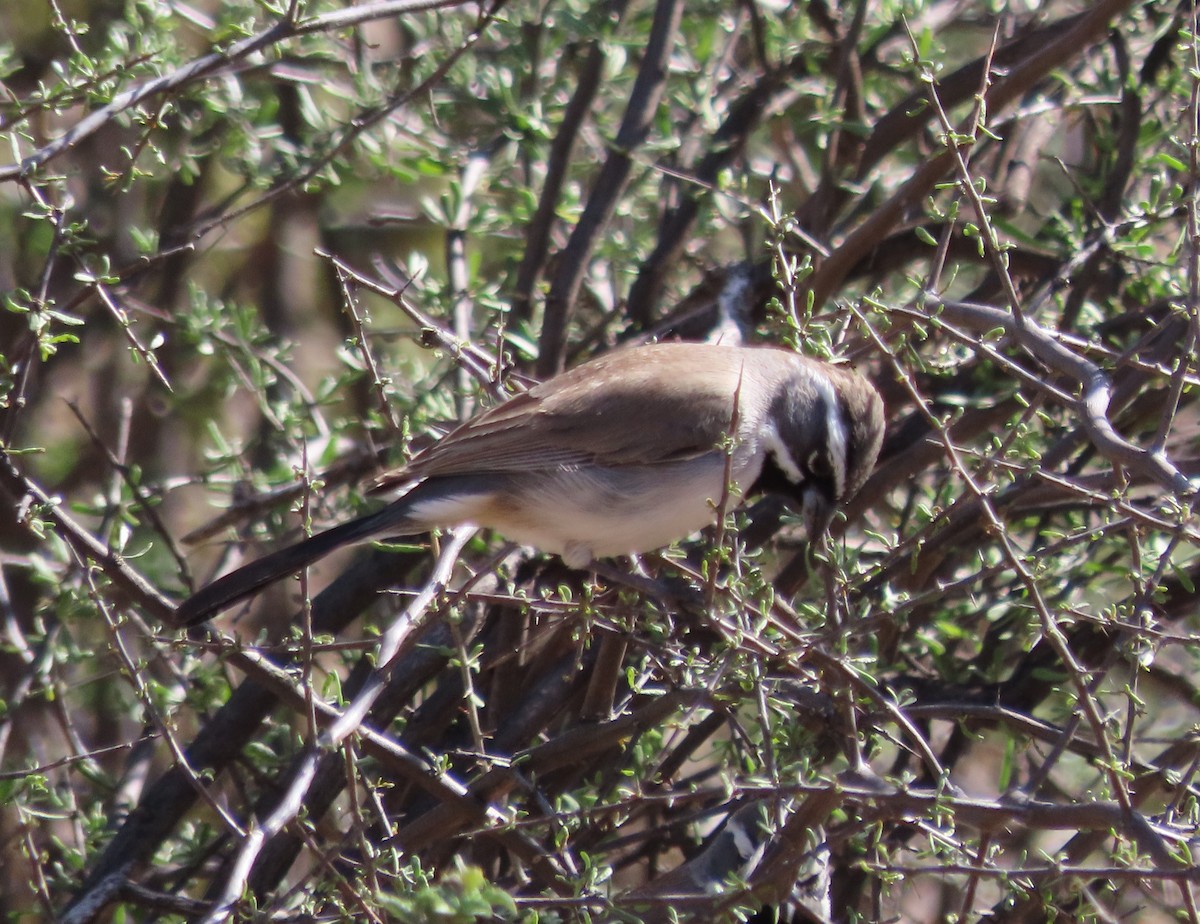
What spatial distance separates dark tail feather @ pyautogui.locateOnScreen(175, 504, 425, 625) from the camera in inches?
135

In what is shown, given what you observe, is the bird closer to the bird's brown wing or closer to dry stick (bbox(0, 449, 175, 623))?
the bird's brown wing

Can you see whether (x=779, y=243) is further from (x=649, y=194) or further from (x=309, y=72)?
(x=309, y=72)

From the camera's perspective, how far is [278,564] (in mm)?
3615

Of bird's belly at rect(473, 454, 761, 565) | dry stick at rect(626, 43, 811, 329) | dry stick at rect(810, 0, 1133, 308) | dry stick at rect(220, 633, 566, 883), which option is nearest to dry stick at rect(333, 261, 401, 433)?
bird's belly at rect(473, 454, 761, 565)

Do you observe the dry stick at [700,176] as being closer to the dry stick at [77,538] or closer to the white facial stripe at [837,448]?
the white facial stripe at [837,448]

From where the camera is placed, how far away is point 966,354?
4.45m

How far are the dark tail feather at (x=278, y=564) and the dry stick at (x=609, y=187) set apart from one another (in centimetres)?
106

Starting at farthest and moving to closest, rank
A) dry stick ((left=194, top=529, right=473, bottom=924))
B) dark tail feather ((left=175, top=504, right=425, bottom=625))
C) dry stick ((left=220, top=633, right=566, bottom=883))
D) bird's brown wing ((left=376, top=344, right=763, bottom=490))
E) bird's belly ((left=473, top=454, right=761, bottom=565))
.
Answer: bird's brown wing ((left=376, top=344, right=763, bottom=490)), bird's belly ((left=473, top=454, right=761, bottom=565)), dark tail feather ((left=175, top=504, right=425, bottom=625)), dry stick ((left=220, top=633, right=566, bottom=883)), dry stick ((left=194, top=529, right=473, bottom=924))

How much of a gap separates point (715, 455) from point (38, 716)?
3.56 meters

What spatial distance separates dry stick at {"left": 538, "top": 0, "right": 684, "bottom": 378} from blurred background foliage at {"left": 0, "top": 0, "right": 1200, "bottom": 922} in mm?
18

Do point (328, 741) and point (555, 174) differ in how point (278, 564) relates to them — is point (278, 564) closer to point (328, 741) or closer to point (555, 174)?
point (328, 741)

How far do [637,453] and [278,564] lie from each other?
3.75ft

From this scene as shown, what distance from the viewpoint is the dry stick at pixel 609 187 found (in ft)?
15.3

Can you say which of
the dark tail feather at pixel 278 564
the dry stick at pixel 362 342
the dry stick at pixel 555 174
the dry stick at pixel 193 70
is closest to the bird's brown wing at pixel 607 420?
the dark tail feather at pixel 278 564
